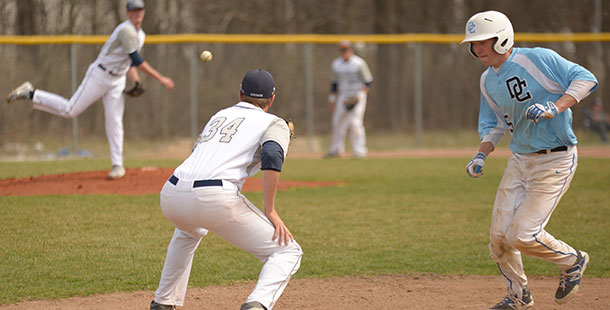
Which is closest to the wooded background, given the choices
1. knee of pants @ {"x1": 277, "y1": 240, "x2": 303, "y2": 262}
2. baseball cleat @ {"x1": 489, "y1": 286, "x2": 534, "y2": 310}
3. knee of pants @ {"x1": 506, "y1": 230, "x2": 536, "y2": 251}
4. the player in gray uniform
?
the player in gray uniform

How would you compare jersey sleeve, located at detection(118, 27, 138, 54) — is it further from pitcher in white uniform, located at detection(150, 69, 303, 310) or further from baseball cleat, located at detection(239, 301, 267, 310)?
baseball cleat, located at detection(239, 301, 267, 310)

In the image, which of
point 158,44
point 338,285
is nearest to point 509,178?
point 338,285

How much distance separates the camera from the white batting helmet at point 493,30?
538 cm

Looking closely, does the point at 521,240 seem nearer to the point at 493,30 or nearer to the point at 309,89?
the point at 493,30

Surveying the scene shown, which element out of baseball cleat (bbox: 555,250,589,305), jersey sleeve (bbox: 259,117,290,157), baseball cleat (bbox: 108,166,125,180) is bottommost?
baseball cleat (bbox: 108,166,125,180)

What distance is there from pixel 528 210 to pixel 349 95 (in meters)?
11.5

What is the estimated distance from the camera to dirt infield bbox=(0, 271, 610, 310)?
585 centimetres

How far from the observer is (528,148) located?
5.49m

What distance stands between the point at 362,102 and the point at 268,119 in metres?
12.2

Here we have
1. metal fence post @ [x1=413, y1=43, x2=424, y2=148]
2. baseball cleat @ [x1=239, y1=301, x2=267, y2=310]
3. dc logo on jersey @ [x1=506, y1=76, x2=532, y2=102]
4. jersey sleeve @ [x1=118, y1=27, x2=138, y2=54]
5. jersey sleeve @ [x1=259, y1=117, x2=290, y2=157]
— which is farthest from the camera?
metal fence post @ [x1=413, y1=43, x2=424, y2=148]

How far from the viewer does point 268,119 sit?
4.81m

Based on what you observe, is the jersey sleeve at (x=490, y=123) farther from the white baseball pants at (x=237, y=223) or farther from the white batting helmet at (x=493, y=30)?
the white baseball pants at (x=237, y=223)

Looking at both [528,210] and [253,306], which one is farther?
[528,210]

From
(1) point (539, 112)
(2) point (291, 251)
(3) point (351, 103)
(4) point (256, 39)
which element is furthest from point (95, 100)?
(4) point (256, 39)
